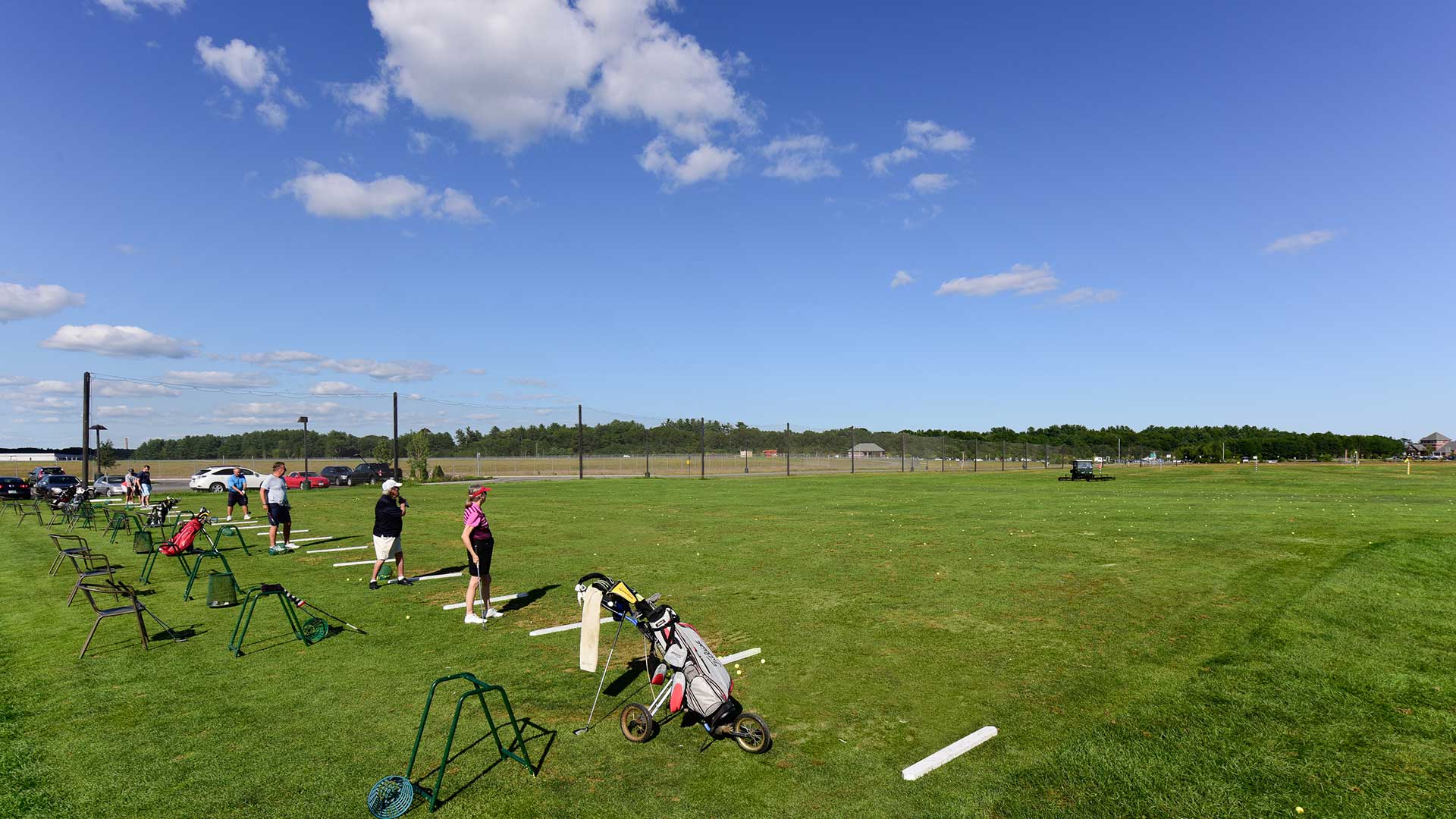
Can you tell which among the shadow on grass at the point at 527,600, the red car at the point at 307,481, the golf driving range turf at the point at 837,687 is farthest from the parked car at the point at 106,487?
the shadow on grass at the point at 527,600

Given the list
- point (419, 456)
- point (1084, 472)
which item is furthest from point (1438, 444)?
point (419, 456)

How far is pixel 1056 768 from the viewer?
17.7 ft

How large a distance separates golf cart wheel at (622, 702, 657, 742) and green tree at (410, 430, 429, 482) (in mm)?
47412

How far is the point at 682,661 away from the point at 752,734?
2.69 feet

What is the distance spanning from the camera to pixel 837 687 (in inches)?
281

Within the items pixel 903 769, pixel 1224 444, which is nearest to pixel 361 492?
pixel 903 769

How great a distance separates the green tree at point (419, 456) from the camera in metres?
49.2

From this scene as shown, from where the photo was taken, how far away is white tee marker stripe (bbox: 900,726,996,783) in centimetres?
536

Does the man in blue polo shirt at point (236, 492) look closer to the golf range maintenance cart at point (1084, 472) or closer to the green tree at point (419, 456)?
the green tree at point (419, 456)

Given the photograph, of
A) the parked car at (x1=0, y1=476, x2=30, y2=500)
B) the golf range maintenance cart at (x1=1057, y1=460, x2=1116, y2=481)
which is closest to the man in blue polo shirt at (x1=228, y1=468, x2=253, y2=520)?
the parked car at (x1=0, y1=476, x2=30, y2=500)

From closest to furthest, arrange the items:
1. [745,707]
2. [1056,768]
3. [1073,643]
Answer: [1056,768], [745,707], [1073,643]

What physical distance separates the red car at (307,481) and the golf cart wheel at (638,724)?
A: 4463 centimetres

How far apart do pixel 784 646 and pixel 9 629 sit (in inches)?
422

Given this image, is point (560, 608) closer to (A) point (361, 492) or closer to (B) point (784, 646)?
(B) point (784, 646)
